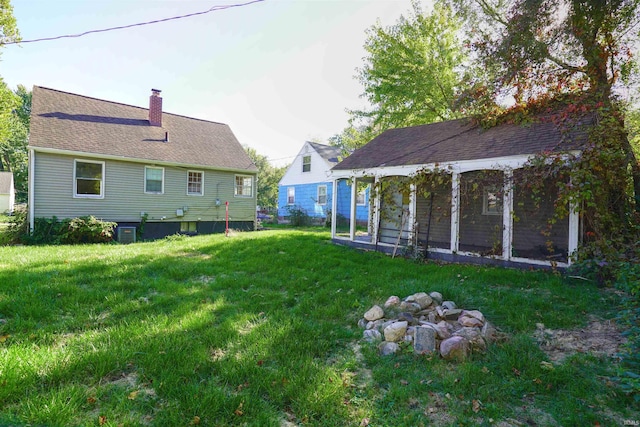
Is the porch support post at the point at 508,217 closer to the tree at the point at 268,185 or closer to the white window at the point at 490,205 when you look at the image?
the white window at the point at 490,205

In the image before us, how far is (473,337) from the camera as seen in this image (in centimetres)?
346

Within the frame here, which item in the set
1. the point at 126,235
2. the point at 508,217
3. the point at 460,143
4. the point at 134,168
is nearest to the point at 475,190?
the point at 508,217

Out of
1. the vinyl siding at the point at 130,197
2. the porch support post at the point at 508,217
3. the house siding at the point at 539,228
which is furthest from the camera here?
the vinyl siding at the point at 130,197

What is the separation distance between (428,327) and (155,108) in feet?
52.6

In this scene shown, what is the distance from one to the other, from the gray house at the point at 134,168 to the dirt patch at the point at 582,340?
1230 cm

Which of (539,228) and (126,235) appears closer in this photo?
(539,228)

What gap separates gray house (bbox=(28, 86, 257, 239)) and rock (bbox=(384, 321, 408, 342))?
11414mm

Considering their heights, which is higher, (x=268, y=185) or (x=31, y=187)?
(x=268, y=185)

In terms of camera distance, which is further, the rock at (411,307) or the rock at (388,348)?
the rock at (411,307)

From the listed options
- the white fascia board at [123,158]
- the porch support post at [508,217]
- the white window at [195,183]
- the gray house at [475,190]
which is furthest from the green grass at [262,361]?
the white window at [195,183]

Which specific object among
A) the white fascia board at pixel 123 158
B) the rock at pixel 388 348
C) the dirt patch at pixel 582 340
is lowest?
the rock at pixel 388 348

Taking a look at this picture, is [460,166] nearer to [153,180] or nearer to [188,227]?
[188,227]

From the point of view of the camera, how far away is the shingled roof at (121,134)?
1191 cm

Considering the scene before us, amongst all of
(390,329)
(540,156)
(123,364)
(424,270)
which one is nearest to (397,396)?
(390,329)
